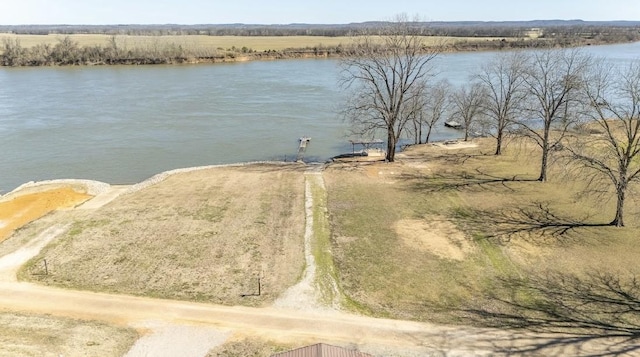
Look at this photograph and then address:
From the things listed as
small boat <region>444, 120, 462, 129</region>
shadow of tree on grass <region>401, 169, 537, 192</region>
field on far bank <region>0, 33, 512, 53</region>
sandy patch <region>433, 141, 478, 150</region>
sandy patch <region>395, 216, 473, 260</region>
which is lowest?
sandy patch <region>395, 216, 473, 260</region>

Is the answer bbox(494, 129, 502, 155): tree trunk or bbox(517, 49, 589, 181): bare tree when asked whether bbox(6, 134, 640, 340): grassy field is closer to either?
bbox(517, 49, 589, 181): bare tree

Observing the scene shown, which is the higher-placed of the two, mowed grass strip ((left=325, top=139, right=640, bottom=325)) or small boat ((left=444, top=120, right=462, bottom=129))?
small boat ((left=444, top=120, right=462, bottom=129))

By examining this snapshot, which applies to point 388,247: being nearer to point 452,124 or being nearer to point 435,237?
point 435,237

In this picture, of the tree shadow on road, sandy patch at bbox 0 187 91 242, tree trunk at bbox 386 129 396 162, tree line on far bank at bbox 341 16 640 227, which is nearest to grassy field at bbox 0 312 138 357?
sandy patch at bbox 0 187 91 242

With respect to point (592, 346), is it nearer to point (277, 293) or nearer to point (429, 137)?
point (277, 293)

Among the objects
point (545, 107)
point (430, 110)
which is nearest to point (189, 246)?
point (545, 107)

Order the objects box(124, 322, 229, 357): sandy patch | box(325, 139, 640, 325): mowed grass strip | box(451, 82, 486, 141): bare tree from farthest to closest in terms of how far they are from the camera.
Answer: box(451, 82, 486, 141): bare tree → box(325, 139, 640, 325): mowed grass strip → box(124, 322, 229, 357): sandy patch

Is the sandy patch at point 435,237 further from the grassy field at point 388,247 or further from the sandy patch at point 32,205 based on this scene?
the sandy patch at point 32,205
